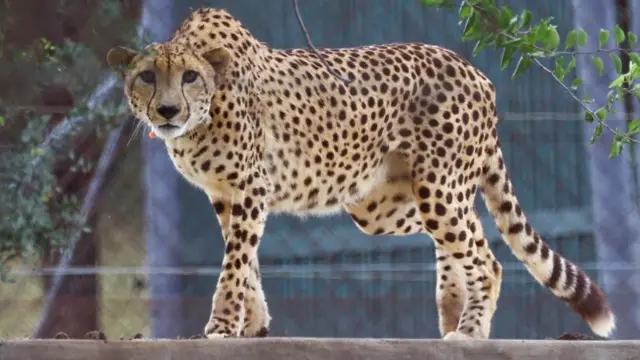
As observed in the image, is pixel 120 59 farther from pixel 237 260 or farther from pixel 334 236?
pixel 334 236

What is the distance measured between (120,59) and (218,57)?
22.0 inches

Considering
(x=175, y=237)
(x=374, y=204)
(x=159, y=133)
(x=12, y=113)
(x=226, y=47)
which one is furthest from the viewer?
(x=175, y=237)

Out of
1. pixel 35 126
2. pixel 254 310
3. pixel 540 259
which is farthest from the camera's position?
pixel 540 259

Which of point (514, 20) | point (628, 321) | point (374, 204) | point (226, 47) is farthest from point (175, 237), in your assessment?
point (514, 20)

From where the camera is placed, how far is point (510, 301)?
6.13 metres

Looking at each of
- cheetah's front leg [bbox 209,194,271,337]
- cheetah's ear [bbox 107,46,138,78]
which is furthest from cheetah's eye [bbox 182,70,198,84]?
cheetah's front leg [bbox 209,194,271,337]

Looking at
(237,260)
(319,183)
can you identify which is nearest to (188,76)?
(237,260)

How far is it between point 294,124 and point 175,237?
116 cm

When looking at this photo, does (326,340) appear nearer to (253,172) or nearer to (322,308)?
(253,172)

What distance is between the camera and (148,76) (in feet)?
14.3

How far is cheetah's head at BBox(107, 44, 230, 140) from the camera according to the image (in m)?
4.30

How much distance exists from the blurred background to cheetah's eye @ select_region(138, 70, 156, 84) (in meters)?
0.72

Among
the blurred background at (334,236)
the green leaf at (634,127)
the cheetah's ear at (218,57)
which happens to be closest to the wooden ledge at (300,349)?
the green leaf at (634,127)

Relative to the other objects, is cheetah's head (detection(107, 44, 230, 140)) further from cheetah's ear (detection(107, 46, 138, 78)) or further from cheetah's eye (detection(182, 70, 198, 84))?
cheetah's ear (detection(107, 46, 138, 78))
